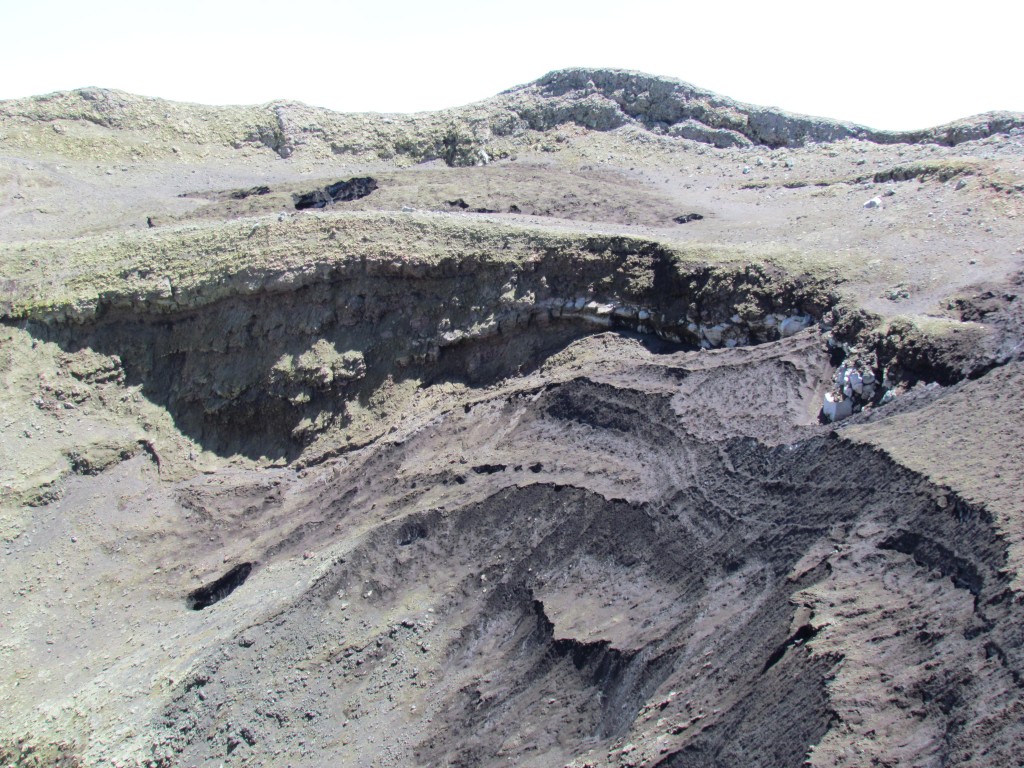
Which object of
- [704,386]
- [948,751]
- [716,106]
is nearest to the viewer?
[948,751]

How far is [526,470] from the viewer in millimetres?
17094

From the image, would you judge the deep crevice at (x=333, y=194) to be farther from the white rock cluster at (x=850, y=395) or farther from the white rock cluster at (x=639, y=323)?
the white rock cluster at (x=850, y=395)

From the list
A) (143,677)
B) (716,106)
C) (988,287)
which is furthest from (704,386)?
(716,106)

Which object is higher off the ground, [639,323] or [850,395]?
[639,323]

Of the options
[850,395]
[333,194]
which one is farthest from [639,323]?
[333,194]

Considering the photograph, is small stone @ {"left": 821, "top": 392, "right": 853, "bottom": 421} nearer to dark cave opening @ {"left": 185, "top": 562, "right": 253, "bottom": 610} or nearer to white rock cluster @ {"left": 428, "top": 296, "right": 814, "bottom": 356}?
white rock cluster @ {"left": 428, "top": 296, "right": 814, "bottom": 356}

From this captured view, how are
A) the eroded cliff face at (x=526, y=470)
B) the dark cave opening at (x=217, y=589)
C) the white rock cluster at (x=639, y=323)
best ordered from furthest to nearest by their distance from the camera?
the dark cave opening at (x=217, y=589)
the white rock cluster at (x=639, y=323)
the eroded cliff face at (x=526, y=470)

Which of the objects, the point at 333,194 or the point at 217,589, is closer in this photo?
the point at 217,589

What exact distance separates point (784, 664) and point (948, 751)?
7.43 feet

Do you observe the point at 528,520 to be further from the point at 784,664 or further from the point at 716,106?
the point at 716,106

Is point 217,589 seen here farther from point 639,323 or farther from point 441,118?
point 441,118

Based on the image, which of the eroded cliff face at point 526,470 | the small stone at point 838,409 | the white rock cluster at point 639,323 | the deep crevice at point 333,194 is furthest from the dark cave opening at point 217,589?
the deep crevice at point 333,194

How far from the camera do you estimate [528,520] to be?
16.2 meters

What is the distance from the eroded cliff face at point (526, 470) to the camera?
10.8 m
